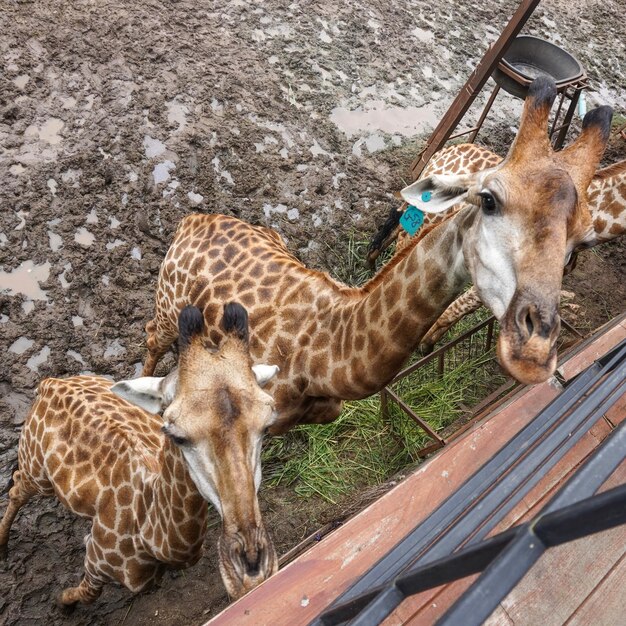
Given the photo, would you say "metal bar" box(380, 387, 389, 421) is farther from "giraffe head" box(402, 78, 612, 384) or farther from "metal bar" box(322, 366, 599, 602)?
"metal bar" box(322, 366, 599, 602)

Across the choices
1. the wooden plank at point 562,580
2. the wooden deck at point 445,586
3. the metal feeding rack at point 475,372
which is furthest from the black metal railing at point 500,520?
the metal feeding rack at point 475,372

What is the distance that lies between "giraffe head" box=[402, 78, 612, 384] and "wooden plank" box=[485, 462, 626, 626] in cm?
67

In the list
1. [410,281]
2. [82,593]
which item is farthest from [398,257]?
[82,593]

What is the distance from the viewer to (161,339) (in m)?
4.84

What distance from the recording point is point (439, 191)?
309 cm

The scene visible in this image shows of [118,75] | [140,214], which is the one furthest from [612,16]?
[140,214]

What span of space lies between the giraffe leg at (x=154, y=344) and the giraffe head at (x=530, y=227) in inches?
109

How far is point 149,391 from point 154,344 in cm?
210

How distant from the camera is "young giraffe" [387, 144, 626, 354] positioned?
4.83 meters

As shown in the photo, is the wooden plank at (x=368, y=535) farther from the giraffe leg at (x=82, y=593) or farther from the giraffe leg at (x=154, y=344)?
the giraffe leg at (x=154, y=344)

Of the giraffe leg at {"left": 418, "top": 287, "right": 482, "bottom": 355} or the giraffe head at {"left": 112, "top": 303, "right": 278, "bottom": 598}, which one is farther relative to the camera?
the giraffe leg at {"left": 418, "top": 287, "right": 482, "bottom": 355}

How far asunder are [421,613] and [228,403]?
1.10m

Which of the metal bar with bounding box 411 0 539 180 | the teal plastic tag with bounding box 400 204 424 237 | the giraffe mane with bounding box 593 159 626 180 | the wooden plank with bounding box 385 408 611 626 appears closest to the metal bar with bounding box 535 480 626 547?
the wooden plank with bounding box 385 408 611 626

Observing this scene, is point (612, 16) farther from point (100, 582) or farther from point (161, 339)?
point (100, 582)
